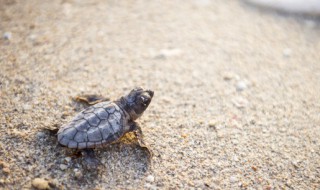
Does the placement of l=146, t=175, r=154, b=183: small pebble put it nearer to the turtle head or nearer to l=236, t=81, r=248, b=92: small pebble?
the turtle head

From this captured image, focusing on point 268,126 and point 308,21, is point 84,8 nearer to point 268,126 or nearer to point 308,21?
point 268,126

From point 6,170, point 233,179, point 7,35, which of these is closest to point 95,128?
point 6,170

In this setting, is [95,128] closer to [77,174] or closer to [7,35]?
[77,174]

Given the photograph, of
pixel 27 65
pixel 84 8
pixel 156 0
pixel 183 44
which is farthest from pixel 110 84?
pixel 156 0

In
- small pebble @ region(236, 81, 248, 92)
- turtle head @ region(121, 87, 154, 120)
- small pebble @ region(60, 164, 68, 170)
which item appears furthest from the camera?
small pebble @ region(236, 81, 248, 92)

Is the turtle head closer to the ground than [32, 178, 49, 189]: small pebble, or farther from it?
farther from it

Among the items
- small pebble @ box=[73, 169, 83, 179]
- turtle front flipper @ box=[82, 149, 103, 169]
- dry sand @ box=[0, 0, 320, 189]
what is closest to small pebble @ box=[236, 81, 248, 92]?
dry sand @ box=[0, 0, 320, 189]
